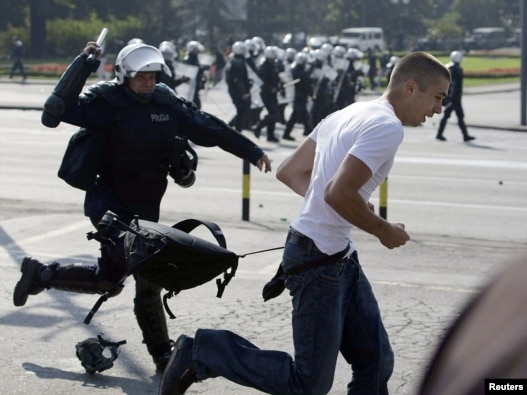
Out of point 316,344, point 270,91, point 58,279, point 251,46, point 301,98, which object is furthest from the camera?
point 251,46

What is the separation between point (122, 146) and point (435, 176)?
37.8ft

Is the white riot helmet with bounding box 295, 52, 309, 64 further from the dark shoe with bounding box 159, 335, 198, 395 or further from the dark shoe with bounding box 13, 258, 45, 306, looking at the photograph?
the dark shoe with bounding box 159, 335, 198, 395

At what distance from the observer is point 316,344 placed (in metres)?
4.35

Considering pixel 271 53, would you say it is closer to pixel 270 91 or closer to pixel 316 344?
pixel 270 91

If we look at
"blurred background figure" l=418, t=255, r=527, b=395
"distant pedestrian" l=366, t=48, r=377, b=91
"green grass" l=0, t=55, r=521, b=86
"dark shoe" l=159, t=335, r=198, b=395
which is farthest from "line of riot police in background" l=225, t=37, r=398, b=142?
"green grass" l=0, t=55, r=521, b=86

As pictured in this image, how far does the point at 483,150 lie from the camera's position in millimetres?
22000

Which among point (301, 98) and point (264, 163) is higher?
point (264, 163)

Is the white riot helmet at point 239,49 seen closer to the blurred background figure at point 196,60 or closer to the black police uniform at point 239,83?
the black police uniform at point 239,83

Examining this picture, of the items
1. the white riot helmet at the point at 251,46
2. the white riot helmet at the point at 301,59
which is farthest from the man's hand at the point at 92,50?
the white riot helmet at the point at 301,59

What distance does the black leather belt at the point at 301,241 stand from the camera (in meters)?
4.43

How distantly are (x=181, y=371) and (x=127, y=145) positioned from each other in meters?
1.75

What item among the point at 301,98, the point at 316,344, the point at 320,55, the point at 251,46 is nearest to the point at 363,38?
the point at 320,55

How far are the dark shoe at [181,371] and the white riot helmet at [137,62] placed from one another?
1849 millimetres

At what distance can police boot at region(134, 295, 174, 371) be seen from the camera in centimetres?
602
